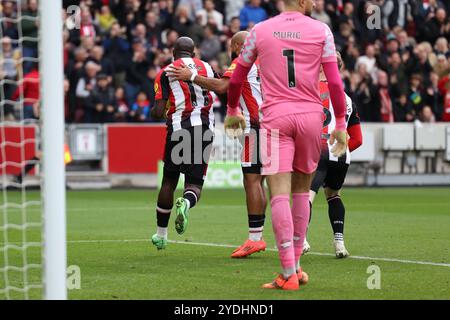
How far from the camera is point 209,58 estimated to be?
2444cm

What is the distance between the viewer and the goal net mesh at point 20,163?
774 centimetres

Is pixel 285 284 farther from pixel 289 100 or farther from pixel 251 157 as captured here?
pixel 251 157

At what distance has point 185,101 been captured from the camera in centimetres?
1099

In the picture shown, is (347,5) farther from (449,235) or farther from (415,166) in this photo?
(449,235)

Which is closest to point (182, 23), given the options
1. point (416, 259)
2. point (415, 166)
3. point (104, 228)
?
point (415, 166)

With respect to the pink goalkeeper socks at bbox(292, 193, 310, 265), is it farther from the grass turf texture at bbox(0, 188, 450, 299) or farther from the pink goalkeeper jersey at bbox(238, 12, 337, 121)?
the pink goalkeeper jersey at bbox(238, 12, 337, 121)

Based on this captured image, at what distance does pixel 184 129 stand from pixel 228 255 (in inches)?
53.3

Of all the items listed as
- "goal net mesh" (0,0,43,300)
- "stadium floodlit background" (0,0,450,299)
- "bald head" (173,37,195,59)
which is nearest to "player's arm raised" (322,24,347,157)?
"goal net mesh" (0,0,43,300)

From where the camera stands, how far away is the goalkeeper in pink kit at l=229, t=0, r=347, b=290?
7.84 m

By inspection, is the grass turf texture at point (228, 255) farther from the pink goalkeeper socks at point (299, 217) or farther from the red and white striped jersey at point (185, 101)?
the red and white striped jersey at point (185, 101)

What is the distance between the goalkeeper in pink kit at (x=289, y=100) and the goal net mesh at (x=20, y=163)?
1.69 m

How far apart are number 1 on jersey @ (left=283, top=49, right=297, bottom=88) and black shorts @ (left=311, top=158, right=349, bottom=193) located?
2751 mm

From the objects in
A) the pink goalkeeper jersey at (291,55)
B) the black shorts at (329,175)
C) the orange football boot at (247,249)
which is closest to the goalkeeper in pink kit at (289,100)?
the pink goalkeeper jersey at (291,55)
